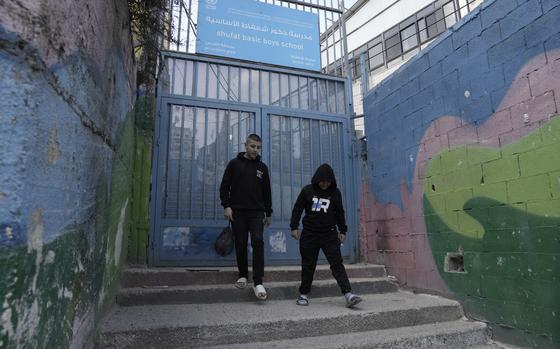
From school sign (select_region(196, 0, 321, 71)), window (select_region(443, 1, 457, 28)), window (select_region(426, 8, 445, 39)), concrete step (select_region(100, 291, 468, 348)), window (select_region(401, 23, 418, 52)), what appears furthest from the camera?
window (select_region(401, 23, 418, 52))

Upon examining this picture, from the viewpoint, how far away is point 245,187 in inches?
147

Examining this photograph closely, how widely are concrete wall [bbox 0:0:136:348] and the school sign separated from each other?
2911 millimetres

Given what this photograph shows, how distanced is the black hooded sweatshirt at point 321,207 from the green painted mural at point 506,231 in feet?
3.35

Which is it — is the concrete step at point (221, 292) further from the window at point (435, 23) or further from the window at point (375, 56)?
the window at point (375, 56)

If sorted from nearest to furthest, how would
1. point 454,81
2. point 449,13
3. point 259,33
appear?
point 454,81 → point 259,33 → point 449,13

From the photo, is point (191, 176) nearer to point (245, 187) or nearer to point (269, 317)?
point (245, 187)

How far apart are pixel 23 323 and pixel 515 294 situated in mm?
3202

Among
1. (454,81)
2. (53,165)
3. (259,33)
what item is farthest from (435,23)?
(53,165)

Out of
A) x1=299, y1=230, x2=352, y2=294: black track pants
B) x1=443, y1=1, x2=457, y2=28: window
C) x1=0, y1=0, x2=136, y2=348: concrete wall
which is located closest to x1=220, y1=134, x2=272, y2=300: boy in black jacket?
x1=299, y1=230, x2=352, y2=294: black track pants

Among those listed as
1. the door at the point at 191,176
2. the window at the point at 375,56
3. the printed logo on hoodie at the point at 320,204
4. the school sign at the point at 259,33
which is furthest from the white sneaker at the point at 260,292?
the window at the point at 375,56

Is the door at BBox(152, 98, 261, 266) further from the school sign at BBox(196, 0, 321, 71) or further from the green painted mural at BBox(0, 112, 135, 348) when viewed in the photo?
the green painted mural at BBox(0, 112, 135, 348)

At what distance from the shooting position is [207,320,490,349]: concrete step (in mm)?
2670

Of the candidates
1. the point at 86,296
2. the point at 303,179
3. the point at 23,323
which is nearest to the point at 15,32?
the point at 23,323

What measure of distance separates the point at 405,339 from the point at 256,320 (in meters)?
1.17
